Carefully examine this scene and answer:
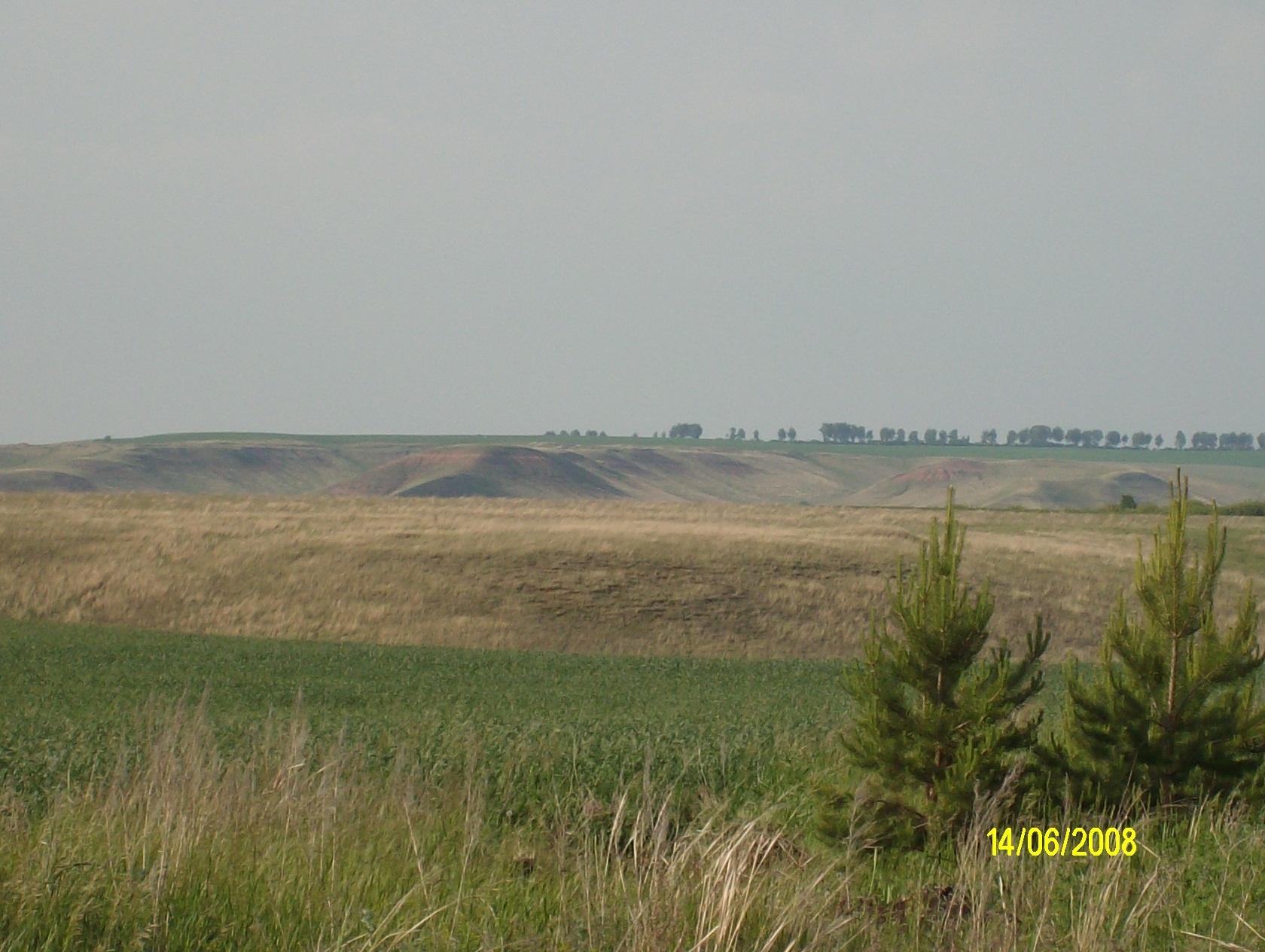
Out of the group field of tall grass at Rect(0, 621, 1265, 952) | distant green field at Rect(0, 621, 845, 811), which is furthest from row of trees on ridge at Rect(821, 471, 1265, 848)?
distant green field at Rect(0, 621, 845, 811)

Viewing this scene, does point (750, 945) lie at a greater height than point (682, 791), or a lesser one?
greater

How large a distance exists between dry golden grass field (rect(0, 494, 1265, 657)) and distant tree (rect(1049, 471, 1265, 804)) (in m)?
23.8

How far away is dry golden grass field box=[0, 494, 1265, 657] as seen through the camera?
34000 mm

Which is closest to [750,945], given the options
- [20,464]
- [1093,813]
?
[1093,813]

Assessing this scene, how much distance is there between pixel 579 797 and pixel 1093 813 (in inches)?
153

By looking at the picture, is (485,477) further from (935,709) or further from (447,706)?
(935,709)

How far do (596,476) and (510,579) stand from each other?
133 meters

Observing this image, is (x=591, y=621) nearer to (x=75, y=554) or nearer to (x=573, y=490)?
(x=75, y=554)

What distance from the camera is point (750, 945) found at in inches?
208

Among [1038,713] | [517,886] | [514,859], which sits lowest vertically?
[514,859]
